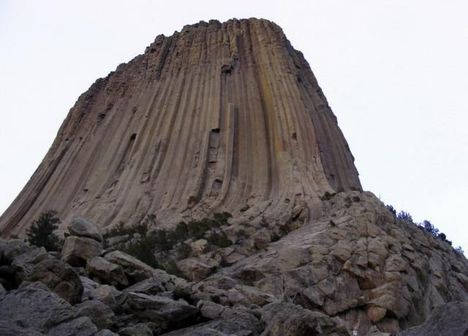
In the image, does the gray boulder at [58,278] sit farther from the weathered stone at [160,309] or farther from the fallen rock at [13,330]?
the fallen rock at [13,330]

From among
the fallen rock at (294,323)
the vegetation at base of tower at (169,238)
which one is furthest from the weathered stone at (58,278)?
the vegetation at base of tower at (169,238)

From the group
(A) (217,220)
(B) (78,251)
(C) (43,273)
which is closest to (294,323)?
(C) (43,273)

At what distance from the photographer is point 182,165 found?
32.7 metres

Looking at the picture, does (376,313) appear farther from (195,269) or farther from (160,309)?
(160,309)

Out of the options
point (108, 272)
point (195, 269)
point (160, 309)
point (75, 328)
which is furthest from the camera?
point (195, 269)

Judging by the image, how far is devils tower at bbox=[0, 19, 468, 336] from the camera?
896 centimetres

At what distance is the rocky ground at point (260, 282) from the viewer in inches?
324

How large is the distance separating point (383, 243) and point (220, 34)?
2318 cm

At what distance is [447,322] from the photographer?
7973mm

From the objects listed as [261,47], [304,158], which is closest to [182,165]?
[304,158]

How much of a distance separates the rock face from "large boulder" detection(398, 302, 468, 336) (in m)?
18.3

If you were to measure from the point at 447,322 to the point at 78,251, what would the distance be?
5891 millimetres

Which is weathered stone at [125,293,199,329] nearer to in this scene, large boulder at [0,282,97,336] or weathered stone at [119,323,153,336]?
weathered stone at [119,323,153,336]

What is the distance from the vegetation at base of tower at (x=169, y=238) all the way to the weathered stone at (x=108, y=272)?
761cm
